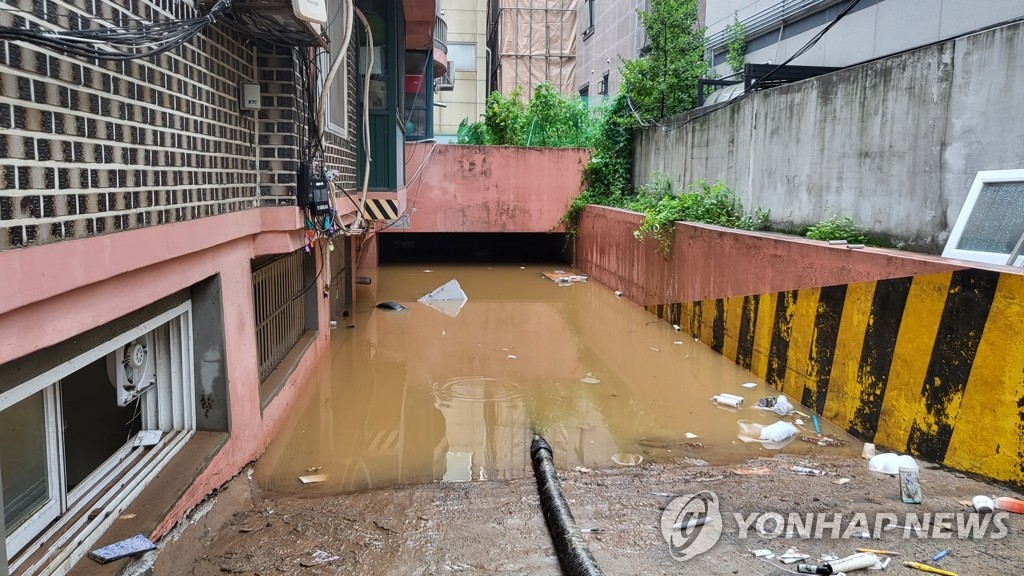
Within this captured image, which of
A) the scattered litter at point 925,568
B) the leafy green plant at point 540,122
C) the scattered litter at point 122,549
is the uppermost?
the leafy green plant at point 540,122

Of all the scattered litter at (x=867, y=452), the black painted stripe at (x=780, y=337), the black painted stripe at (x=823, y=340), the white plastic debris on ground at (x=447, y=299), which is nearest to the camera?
the scattered litter at (x=867, y=452)

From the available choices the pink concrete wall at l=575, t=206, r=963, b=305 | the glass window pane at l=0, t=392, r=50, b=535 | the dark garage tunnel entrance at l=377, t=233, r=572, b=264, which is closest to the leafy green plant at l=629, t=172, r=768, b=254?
the pink concrete wall at l=575, t=206, r=963, b=305

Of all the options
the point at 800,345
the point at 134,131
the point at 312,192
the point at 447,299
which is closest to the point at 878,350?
the point at 800,345

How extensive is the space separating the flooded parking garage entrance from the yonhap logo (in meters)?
1.17

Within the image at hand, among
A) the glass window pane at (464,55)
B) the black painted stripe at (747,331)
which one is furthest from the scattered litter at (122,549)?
the glass window pane at (464,55)

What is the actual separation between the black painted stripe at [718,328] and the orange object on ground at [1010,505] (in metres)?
4.58

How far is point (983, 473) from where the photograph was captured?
4578mm

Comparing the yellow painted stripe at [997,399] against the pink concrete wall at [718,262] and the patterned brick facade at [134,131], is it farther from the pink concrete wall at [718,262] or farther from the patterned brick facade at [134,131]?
the patterned brick facade at [134,131]

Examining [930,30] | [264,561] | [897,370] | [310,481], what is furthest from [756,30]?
[264,561]

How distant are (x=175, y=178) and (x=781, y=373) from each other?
576 centimetres

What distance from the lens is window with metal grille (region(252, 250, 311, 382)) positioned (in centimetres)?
602

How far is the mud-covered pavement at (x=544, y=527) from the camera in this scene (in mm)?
3557

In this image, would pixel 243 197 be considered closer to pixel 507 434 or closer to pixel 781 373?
pixel 507 434

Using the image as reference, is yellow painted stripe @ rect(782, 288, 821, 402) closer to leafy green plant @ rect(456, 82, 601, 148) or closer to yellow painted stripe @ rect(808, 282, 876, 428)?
yellow painted stripe @ rect(808, 282, 876, 428)
